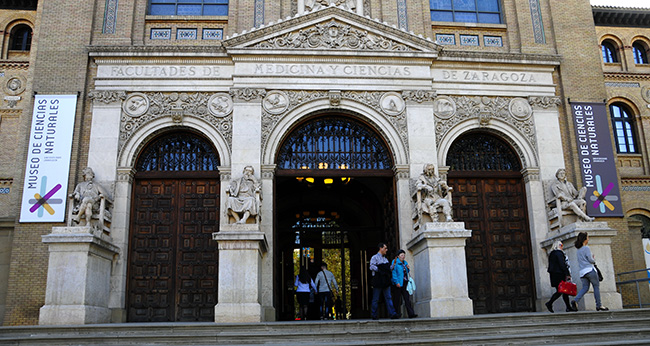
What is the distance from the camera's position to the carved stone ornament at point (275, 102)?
18161mm

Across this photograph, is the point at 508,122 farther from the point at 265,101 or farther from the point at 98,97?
the point at 98,97

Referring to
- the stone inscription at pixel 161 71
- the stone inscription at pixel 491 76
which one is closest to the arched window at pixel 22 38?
the stone inscription at pixel 161 71

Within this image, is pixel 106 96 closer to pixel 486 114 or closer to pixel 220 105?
pixel 220 105

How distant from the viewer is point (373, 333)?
11.8 metres

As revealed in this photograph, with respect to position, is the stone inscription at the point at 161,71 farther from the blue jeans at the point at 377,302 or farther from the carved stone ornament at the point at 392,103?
the blue jeans at the point at 377,302

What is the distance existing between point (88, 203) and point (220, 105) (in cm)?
502

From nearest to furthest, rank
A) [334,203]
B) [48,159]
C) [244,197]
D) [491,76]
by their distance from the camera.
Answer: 1. [244,197]
2. [48,159]
3. [491,76]
4. [334,203]

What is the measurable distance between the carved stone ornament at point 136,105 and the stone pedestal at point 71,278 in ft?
14.7

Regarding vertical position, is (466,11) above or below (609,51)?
below

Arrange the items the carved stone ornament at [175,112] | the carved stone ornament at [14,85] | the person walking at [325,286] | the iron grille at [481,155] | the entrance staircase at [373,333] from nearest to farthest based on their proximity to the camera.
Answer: the entrance staircase at [373,333] < the person walking at [325,286] < the carved stone ornament at [175,112] < the iron grille at [481,155] < the carved stone ornament at [14,85]

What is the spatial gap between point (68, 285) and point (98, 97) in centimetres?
634

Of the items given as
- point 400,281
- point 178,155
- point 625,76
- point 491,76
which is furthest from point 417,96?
point 625,76

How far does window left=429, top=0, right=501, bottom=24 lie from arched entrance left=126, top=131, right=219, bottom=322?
30.8ft

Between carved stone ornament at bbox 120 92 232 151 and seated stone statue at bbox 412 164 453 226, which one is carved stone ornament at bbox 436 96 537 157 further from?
carved stone ornament at bbox 120 92 232 151
